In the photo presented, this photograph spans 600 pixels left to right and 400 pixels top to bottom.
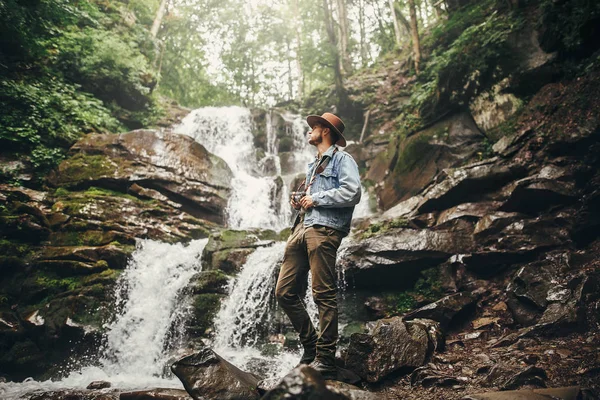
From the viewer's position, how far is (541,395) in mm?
2879

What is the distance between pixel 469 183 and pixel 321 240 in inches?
212

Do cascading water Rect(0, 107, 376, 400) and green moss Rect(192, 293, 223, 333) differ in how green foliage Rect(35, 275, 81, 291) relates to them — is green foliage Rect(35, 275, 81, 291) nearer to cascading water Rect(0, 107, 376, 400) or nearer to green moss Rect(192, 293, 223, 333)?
cascading water Rect(0, 107, 376, 400)

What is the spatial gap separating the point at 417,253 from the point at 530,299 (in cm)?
208

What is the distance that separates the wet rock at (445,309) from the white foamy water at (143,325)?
430 centimetres

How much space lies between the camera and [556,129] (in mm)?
6875

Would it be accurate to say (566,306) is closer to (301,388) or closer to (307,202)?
(307,202)

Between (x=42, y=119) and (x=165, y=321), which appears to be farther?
(x=42, y=119)

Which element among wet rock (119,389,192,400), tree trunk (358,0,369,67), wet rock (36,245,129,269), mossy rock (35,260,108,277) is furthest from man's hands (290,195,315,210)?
tree trunk (358,0,369,67)

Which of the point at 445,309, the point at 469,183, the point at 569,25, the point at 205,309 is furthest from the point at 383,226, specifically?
the point at 569,25

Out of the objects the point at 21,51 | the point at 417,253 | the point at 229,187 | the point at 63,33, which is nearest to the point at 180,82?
the point at 63,33

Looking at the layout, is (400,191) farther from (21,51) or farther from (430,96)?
(21,51)

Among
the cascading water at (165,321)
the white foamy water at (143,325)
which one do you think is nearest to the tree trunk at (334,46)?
the cascading water at (165,321)

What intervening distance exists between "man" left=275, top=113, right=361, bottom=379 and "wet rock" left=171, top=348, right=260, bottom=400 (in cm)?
76

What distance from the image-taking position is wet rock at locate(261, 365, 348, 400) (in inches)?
83.2
